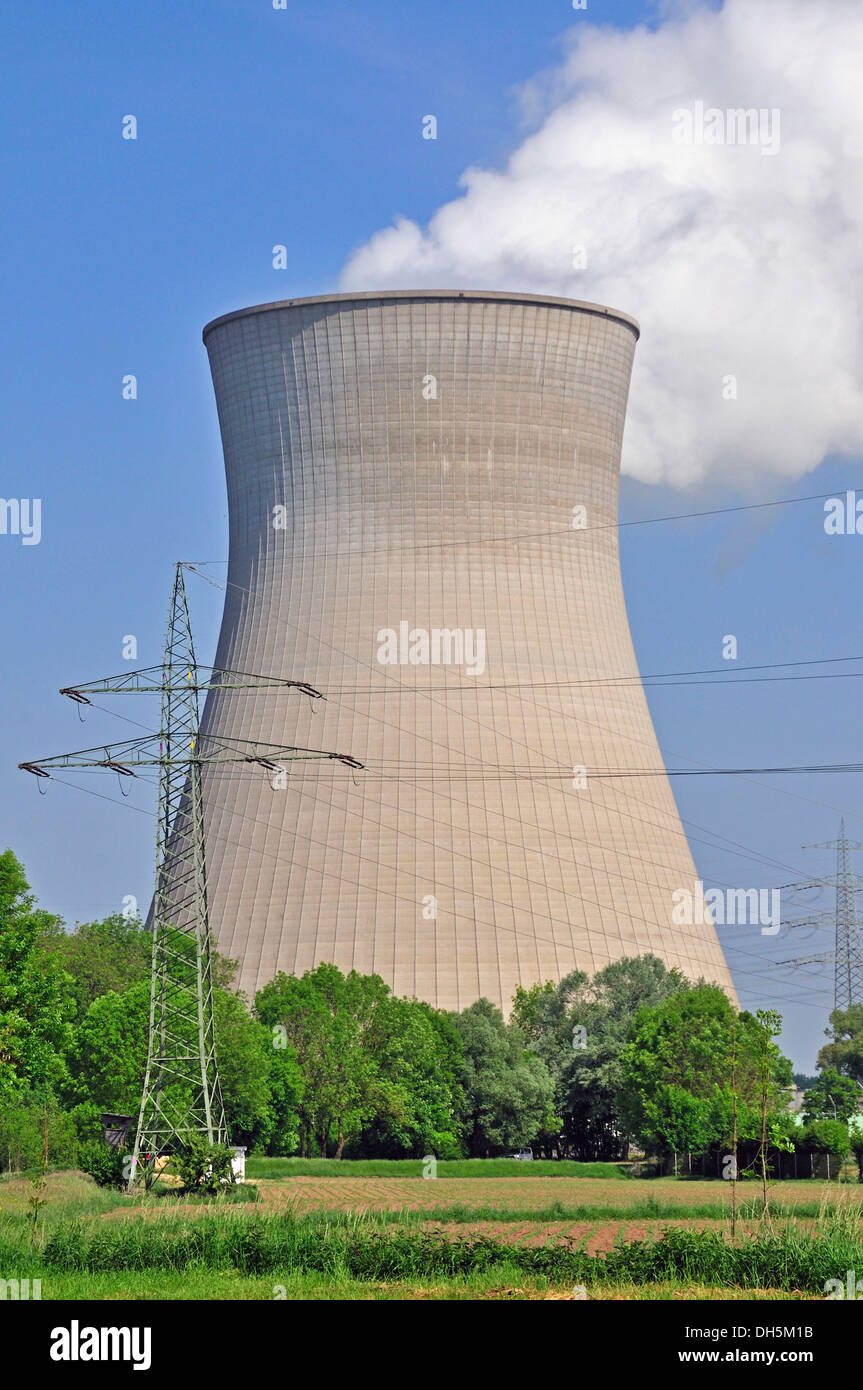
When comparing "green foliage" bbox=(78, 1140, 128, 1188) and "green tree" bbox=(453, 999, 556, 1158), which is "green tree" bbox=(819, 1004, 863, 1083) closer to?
"green tree" bbox=(453, 999, 556, 1158)

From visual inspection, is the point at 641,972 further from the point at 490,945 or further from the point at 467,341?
the point at 467,341

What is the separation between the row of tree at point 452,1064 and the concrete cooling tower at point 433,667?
116cm

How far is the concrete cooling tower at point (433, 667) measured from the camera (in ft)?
113

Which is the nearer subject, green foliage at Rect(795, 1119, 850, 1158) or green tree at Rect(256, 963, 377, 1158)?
green foliage at Rect(795, 1119, 850, 1158)

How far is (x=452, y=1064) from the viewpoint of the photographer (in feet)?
112

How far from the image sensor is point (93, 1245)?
1461cm

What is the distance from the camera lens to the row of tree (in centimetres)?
3005

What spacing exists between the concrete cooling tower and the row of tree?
116cm

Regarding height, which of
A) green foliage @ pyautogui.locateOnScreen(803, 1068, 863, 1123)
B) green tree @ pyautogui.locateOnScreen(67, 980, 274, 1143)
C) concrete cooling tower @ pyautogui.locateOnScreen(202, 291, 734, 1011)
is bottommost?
green foliage @ pyautogui.locateOnScreen(803, 1068, 863, 1123)

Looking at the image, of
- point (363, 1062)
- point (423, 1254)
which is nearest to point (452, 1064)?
point (363, 1062)

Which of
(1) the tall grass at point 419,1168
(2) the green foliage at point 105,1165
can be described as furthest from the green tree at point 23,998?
(1) the tall grass at point 419,1168

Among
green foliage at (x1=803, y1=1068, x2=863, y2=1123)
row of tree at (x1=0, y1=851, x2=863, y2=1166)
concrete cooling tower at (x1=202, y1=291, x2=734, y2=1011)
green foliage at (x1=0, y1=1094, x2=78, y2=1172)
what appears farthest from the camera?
green foliage at (x1=803, y1=1068, x2=863, y2=1123)

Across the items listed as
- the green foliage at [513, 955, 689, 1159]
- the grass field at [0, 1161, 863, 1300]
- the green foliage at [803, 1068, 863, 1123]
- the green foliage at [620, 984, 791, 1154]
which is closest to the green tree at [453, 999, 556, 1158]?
the green foliage at [513, 955, 689, 1159]

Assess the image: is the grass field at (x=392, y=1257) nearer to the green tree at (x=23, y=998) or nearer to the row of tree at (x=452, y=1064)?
the green tree at (x=23, y=998)
